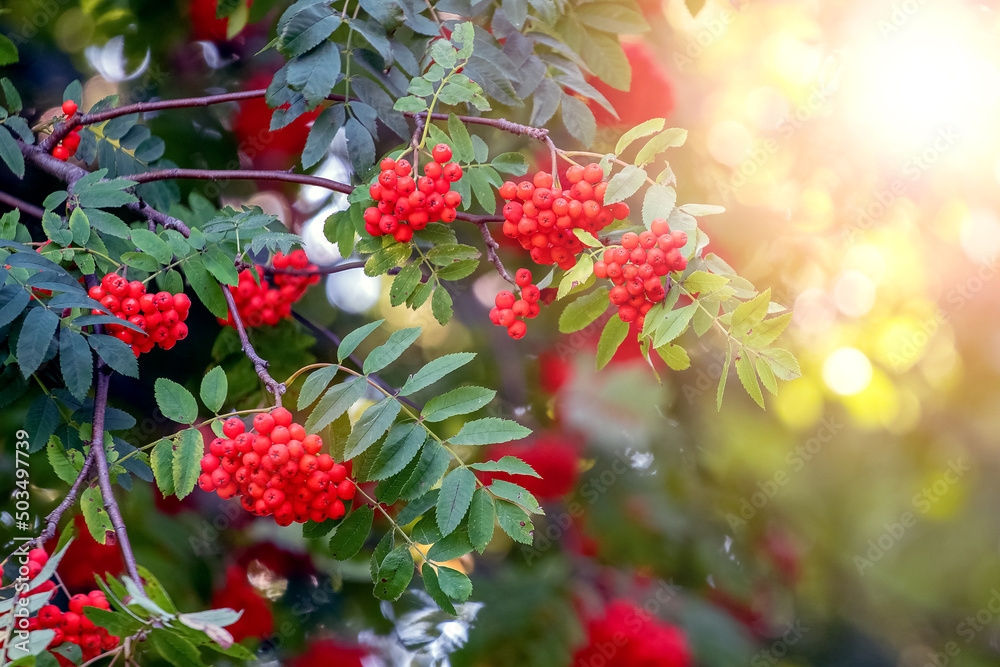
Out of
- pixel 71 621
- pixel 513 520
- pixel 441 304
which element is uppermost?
pixel 441 304

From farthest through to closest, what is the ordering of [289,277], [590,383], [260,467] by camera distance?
[590,383], [289,277], [260,467]

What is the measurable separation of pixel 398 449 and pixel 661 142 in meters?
0.63

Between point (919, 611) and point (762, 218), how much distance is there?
1318 mm

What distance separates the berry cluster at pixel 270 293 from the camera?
1.40m

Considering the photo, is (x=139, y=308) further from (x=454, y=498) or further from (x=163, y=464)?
(x=454, y=498)

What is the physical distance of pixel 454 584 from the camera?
970 millimetres

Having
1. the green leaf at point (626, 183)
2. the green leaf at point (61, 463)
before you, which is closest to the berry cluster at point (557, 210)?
the green leaf at point (626, 183)

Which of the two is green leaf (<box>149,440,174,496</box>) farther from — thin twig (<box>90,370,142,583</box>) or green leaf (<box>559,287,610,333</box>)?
green leaf (<box>559,287,610,333</box>)

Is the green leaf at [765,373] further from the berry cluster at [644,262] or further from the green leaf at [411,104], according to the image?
the green leaf at [411,104]

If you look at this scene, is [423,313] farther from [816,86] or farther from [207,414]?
[816,86]


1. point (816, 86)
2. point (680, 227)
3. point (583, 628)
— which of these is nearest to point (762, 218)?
point (816, 86)

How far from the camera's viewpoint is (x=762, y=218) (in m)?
1.96

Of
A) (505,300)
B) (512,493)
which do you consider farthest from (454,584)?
(505,300)

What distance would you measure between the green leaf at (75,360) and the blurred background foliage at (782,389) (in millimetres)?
856
